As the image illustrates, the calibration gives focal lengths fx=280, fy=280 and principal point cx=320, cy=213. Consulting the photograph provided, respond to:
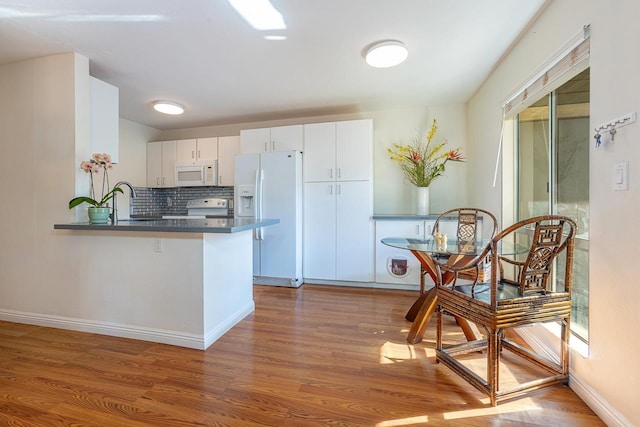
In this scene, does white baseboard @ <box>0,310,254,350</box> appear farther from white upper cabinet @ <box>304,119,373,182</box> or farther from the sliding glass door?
the sliding glass door

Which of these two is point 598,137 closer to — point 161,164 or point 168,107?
point 168,107

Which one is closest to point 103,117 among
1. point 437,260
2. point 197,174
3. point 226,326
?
point 197,174

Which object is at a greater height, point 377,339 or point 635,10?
point 635,10

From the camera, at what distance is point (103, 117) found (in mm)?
2617

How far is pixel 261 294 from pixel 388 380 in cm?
197

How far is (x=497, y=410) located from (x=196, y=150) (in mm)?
4475

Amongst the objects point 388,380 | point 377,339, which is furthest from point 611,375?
point 377,339

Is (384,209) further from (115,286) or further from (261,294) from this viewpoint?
(115,286)

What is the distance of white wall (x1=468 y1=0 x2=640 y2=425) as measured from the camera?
3.93 ft

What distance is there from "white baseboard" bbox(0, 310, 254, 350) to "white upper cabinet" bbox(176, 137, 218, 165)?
2.54m

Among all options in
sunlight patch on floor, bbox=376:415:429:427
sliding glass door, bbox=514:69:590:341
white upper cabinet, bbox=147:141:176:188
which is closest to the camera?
sunlight patch on floor, bbox=376:415:429:427

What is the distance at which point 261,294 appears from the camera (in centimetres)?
329

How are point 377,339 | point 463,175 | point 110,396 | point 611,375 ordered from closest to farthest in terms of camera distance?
point 611,375, point 110,396, point 377,339, point 463,175

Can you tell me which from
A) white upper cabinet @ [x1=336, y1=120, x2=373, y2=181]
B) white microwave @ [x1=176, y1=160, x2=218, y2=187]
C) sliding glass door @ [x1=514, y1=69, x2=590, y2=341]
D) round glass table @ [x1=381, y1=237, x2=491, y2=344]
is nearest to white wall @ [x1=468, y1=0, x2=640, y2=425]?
sliding glass door @ [x1=514, y1=69, x2=590, y2=341]
